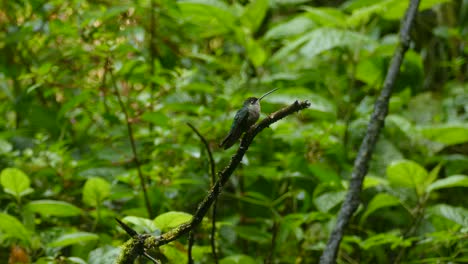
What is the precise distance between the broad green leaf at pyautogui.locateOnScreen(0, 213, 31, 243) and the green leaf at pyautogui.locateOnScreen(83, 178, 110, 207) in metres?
0.17

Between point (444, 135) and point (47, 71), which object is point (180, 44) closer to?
point (47, 71)

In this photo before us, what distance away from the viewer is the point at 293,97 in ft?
5.53

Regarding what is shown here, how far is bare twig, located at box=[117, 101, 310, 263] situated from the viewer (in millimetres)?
722

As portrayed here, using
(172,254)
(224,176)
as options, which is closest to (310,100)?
(172,254)

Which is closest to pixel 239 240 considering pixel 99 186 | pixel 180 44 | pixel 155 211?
pixel 155 211

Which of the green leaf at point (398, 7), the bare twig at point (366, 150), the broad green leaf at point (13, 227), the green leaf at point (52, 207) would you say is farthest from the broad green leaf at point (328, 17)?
the broad green leaf at point (13, 227)

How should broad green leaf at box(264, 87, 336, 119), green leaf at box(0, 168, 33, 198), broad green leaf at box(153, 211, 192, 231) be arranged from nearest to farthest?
broad green leaf at box(153, 211, 192, 231), green leaf at box(0, 168, 33, 198), broad green leaf at box(264, 87, 336, 119)

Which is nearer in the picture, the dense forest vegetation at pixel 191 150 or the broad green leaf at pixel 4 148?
the dense forest vegetation at pixel 191 150

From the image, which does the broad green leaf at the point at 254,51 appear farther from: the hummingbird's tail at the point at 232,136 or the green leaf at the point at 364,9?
the hummingbird's tail at the point at 232,136

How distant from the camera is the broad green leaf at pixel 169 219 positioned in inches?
37.5

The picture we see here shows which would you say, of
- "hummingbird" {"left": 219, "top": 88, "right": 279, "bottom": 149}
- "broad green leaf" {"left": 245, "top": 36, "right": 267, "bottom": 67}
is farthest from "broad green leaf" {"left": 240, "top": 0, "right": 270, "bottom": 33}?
"hummingbird" {"left": 219, "top": 88, "right": 279, "bottom": 149}

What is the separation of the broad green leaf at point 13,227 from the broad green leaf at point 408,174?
3.13ft

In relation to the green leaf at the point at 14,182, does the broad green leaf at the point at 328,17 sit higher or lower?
higher

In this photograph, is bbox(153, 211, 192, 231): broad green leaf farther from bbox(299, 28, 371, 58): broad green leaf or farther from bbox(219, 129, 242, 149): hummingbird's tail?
bbox(299, 28, 371, 58): broad green leaf
